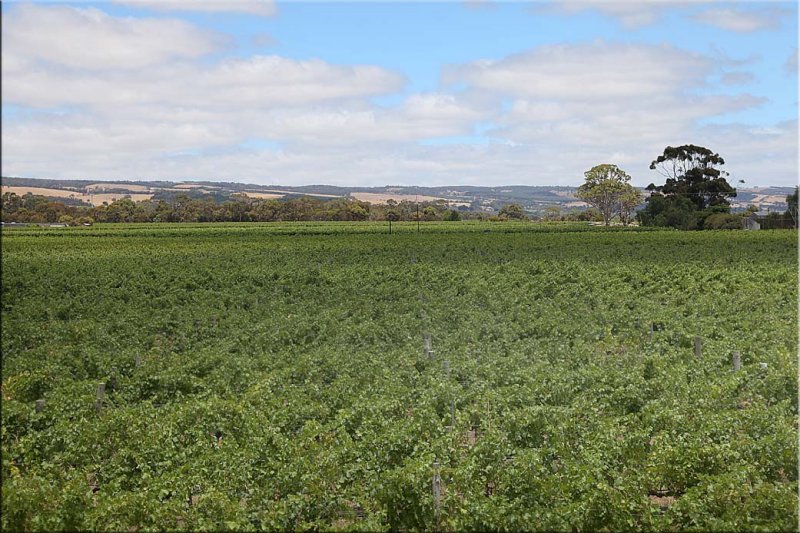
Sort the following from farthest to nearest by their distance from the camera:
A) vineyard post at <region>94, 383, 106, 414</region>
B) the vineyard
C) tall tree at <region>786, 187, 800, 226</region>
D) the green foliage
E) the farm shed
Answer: the green foliage → tall tree at <region>786, 187, 800, 226</region> → the farm shed → vineyard post at <region>94, 383, 106, 414</region> → the vineyard

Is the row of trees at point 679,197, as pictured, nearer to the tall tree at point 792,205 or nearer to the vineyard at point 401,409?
the tall tree at point 792,205

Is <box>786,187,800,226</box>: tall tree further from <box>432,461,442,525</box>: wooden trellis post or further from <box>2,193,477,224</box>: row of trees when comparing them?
<box>432,461,442,525</box>: wooden trellis post

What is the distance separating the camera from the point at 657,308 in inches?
803

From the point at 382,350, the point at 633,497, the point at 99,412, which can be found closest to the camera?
the point at 633,497

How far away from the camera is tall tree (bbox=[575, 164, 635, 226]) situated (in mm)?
116875

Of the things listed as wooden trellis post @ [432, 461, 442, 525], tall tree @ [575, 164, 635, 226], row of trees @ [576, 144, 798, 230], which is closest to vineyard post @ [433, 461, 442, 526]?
wooden trellis post @ [432, 461, 442, 525]

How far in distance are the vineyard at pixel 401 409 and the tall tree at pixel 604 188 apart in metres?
95.6

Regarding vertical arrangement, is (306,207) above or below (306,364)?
above

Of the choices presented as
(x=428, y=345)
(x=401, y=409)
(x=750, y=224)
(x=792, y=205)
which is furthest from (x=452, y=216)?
(x=401, y=409)

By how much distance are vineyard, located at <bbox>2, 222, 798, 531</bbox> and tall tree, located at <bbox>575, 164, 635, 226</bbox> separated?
95.6m

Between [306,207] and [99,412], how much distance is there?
352 ft

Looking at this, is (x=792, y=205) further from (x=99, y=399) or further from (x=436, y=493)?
(x=436, y=493)

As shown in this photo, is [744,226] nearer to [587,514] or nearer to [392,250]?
[392,250]

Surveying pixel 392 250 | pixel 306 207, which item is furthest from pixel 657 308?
pixel 306 207
